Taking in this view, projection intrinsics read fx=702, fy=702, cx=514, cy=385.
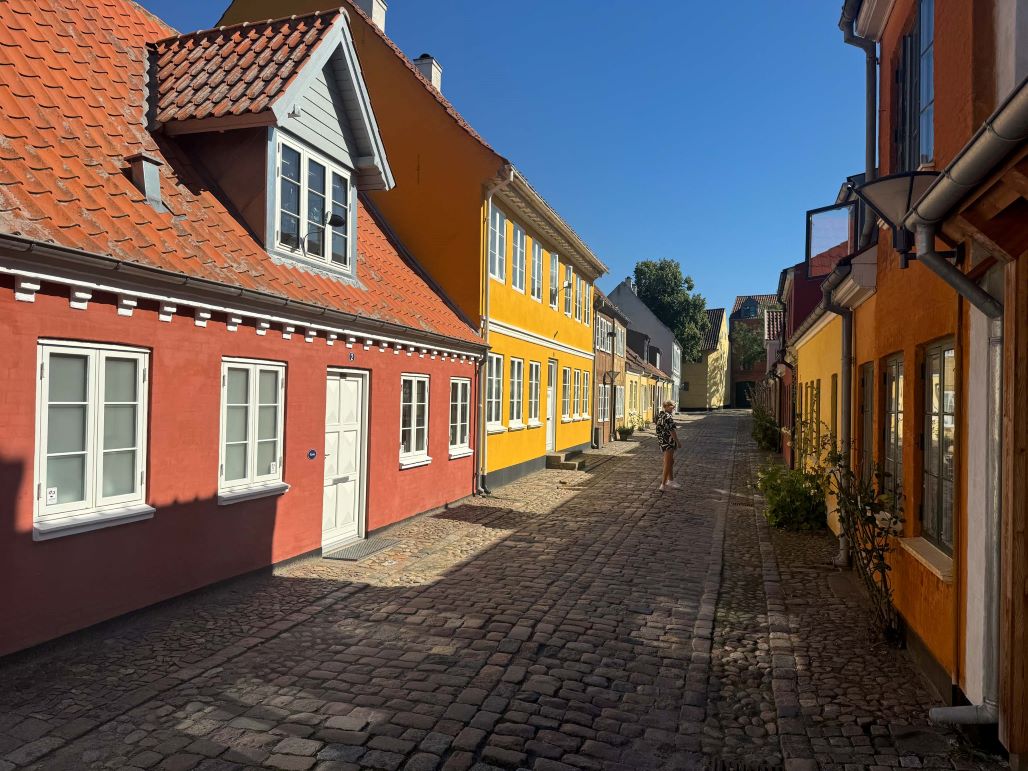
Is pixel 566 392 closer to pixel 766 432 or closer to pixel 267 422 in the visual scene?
pixel 766 432

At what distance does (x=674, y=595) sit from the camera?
714cm

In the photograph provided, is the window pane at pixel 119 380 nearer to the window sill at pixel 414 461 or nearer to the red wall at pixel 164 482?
the red wall at pixel 164 482

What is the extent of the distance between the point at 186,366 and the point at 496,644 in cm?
353

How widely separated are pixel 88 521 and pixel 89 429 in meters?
0.68

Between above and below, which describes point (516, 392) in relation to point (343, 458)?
above

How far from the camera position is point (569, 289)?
20188 millimetres

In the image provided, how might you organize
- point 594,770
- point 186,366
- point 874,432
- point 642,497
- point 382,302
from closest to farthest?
point 594,770, point 186,366, point 874,432, point 382,302, point 642,497

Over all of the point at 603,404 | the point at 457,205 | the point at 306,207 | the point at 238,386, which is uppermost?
the point at 457,205

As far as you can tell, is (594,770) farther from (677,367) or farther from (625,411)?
(677,367)

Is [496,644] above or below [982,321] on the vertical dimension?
below

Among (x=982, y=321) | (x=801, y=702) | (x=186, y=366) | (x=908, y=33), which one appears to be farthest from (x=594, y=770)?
(x=908, y=33)

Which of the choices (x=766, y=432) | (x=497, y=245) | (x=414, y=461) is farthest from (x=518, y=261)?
(x=766, y=432)

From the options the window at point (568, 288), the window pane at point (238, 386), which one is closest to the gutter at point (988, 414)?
the window pane at point (238, 386)

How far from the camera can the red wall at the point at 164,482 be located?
4691 millimetres
